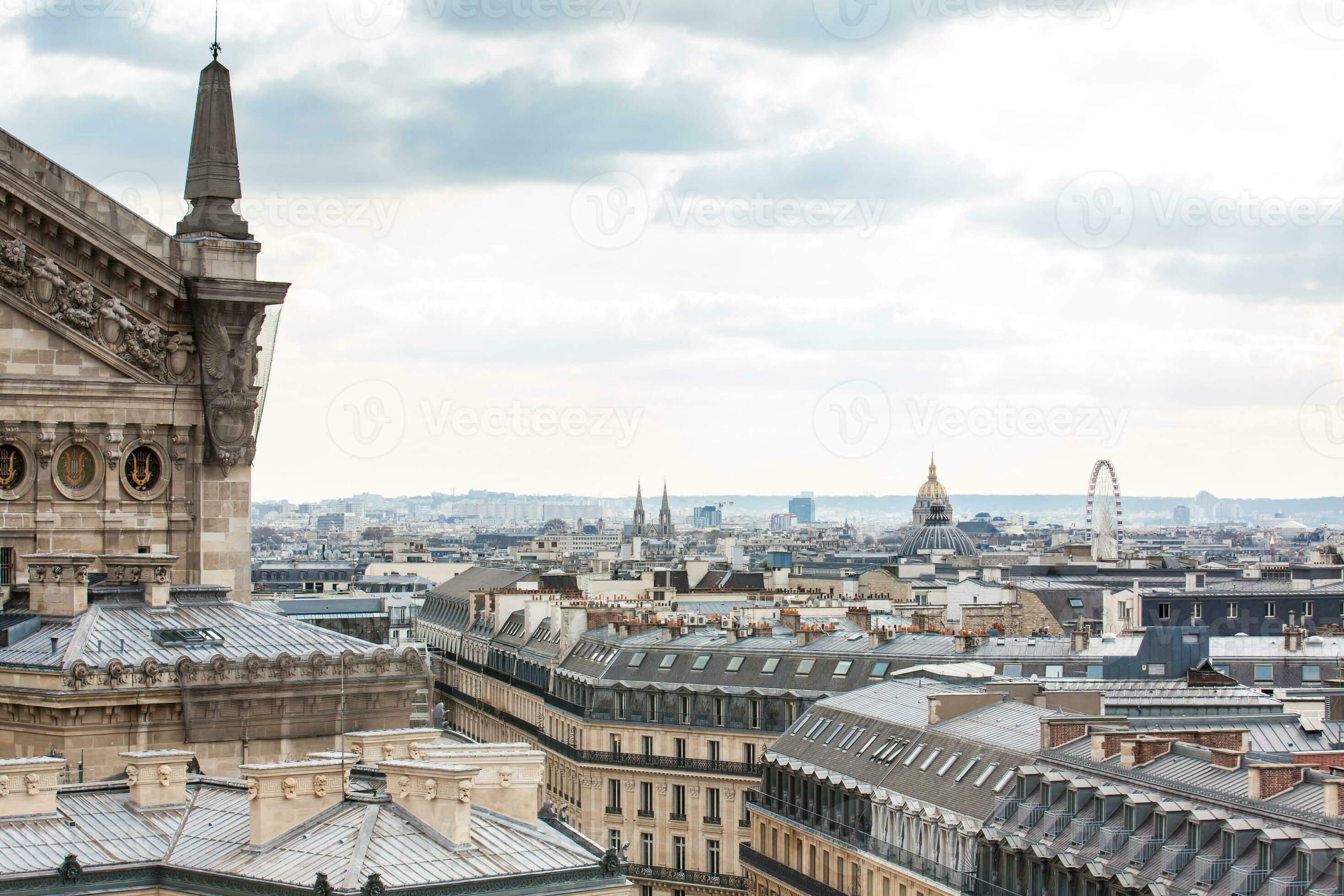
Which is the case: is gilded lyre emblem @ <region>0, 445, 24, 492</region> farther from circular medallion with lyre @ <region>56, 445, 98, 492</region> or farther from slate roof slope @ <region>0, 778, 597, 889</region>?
slate roof slope @ <region>0, 778, 597, 889</region>

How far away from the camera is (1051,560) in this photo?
6462 inches

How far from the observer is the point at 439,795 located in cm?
2331

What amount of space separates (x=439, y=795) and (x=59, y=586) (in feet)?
29.1

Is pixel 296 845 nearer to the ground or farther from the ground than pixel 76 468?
nearer to the ground

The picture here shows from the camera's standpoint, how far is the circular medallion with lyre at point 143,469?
3528 cm

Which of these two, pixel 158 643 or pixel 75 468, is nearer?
pixel 158 643

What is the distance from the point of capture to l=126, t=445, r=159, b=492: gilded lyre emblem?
35.3 meters

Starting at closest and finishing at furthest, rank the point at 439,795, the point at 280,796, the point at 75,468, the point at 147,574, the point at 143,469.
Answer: the point at 439,795
the point at 280,796
the point at 147,574
the point at 75,468
the point at 143,469


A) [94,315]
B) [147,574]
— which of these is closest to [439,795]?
[147,574]

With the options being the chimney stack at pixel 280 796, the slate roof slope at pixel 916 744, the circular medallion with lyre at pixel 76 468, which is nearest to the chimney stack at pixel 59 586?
the circular medallion with lyre at pixel 76 468

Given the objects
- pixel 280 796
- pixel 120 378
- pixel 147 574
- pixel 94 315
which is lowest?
pixel 280 796

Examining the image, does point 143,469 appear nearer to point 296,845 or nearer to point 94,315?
point 94,315

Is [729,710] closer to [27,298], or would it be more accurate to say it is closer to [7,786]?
[27,298]

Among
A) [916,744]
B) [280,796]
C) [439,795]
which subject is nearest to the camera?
[439,795]
